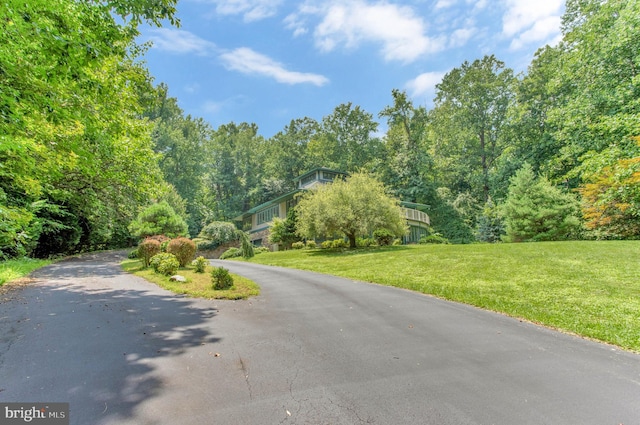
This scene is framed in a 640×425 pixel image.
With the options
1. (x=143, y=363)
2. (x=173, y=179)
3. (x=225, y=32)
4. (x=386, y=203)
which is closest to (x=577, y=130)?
(x=386, y=203)

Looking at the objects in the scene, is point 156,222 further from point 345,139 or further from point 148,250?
point 345,139

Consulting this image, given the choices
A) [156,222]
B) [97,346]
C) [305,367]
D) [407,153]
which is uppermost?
[407,153]

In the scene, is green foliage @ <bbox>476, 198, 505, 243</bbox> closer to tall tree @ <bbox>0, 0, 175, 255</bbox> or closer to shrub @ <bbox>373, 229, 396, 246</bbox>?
shrub @ <bbox>373, 229, 396, 246</bbox>

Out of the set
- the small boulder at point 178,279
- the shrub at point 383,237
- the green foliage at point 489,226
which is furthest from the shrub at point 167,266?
the green foliage at point 489,226

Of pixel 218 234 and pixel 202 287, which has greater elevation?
pixel 218 234

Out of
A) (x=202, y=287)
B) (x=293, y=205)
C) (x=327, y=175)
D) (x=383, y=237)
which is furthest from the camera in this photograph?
(x=327, y=175)

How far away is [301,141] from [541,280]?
151 ft

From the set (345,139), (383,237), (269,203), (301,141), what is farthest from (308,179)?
(301,141)

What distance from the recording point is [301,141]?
51.8m

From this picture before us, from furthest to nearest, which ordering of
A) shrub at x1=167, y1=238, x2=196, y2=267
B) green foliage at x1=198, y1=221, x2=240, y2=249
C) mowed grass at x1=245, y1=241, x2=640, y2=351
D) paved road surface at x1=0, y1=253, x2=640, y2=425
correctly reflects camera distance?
green foliage at x1=198, y1=221, x2=240, y2=249 → shrub at x1=167, y1=238, x2=196, y2=267 → mowed grass at x1=245, y1=241, x2=640, y2=351 → paved road surface at x1=0, y1=253, x2=640, y2=425

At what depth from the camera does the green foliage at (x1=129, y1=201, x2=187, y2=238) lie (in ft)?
74.1

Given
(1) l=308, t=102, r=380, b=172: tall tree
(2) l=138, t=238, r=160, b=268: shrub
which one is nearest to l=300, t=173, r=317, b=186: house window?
(1) l=308, t=102, r=380, b=172: tall tree

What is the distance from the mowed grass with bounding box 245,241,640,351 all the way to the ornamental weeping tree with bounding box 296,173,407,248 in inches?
176

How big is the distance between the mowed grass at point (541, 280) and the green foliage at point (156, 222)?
13.8m
